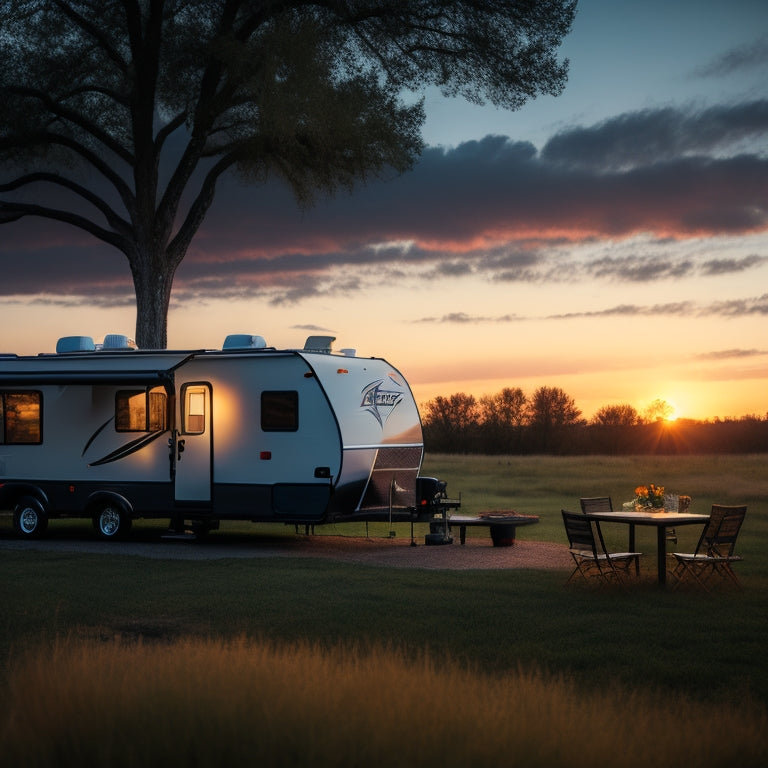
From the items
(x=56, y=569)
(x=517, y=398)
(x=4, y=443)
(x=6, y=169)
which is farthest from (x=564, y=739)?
(x=517, y=398)

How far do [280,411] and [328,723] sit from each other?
497 inches

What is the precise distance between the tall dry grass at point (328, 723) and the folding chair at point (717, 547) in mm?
6675

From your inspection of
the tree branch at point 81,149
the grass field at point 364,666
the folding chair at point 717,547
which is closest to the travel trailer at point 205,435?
the grass field at point 364,666

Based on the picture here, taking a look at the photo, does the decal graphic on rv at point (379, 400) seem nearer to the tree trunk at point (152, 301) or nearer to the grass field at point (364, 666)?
the grass field at point (364, 666)

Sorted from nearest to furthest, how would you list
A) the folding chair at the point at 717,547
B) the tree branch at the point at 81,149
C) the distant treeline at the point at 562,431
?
the folding chair at the point at 717,547 → the tree branch at the point at 81,149 → the distant treeline at the point at 562,431

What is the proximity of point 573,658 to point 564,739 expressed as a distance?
4152mm

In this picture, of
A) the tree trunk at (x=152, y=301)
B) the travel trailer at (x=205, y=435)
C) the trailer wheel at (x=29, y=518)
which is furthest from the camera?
the tree trunk at (x=152, y=301)

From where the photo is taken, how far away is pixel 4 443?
20.4 meters

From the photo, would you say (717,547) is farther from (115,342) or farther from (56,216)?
(56,216)

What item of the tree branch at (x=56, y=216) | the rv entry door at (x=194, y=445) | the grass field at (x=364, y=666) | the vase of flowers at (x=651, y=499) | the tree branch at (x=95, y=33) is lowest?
the grass field at (x=364, y=666)

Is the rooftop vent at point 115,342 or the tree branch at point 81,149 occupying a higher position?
the tree branch at point 81,149

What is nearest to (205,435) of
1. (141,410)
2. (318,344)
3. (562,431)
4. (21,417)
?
(141,410)

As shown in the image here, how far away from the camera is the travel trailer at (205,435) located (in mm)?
18016

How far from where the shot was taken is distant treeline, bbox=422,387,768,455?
202 feet
